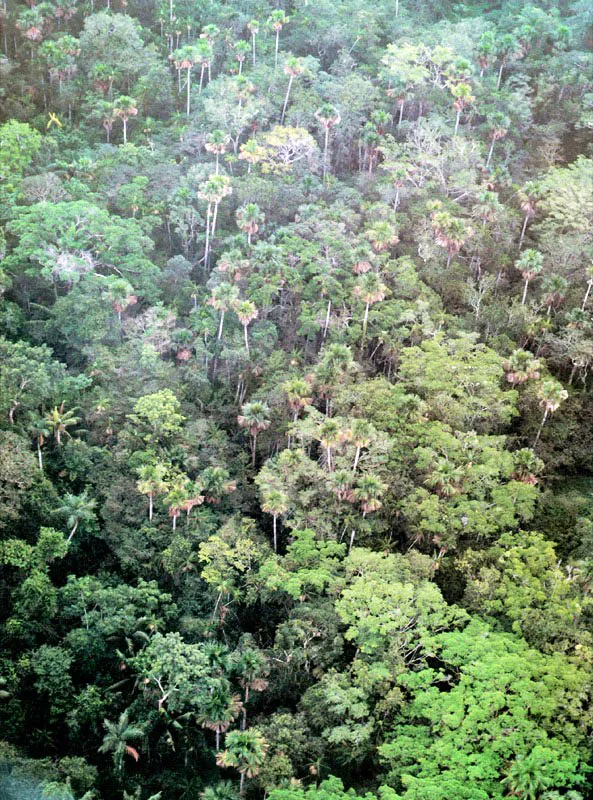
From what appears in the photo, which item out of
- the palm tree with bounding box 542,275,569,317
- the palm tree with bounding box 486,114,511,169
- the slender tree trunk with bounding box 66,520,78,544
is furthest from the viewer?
the palm tree with bounding box 486,114,511,169

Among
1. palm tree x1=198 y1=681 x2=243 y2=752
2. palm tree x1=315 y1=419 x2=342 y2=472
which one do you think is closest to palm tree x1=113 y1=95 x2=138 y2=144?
palm tree x1=315 y1=419 x2=342 y2=472

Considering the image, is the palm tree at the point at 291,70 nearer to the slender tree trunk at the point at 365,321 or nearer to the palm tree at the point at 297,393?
the slender tree trunk at the point at 365,321

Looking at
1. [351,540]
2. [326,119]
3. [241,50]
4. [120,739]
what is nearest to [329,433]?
[351,540]

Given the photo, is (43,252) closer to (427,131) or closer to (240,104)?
(240,104)

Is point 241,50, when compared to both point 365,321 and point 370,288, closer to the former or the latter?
point 370,288

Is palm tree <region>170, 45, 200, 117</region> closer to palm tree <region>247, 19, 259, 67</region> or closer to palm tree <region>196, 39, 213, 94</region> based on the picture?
palm tree <region>196, 39, 213, 94</region>

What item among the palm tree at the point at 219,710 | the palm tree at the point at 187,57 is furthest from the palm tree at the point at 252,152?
the palm tree at the point at 219,710
